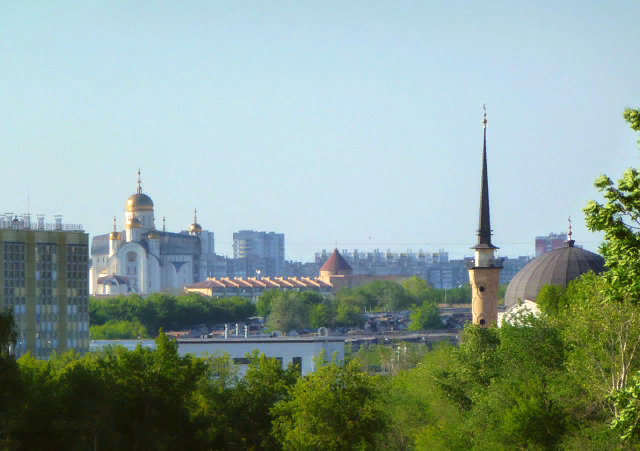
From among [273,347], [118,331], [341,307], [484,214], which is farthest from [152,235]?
[484,214]

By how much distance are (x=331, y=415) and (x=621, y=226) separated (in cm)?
1821

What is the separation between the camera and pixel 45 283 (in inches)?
2869

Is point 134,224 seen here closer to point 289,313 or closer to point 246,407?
point 289,313

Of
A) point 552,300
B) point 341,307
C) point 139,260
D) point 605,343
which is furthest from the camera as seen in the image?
point 139,260

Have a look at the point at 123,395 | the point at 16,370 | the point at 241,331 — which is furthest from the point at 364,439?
the point at 241,331

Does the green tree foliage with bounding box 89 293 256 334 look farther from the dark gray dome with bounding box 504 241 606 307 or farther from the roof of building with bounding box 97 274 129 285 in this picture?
the dark gray dome with bounding box 504 241 606 307

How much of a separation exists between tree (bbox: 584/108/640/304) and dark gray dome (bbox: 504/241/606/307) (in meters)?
31.1

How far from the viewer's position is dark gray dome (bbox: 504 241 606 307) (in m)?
52.3

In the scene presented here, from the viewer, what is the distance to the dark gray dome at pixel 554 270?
52269mm

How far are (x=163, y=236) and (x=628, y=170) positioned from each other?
172m

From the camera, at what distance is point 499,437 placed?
3306 cm

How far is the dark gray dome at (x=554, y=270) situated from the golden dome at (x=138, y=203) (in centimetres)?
12572

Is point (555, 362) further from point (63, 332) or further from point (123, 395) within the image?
point (63, 332)

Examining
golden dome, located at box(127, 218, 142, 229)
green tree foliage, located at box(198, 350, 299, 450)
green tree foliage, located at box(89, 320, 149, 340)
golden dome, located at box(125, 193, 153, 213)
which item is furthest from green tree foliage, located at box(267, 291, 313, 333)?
green tree foliage, located at box(198, 350, 299, 450)
